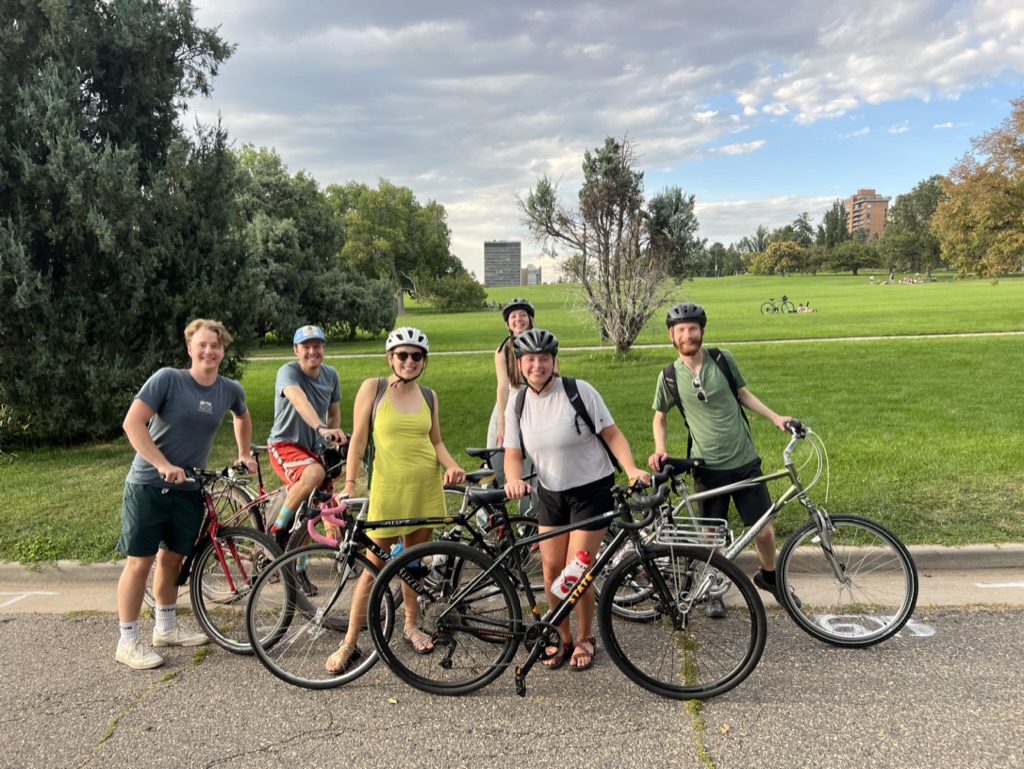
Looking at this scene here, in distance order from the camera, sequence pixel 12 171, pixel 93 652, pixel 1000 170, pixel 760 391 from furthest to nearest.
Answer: pixel 1000 170 < pixel 760 391 < pixel 12 171 < pixel 93 652

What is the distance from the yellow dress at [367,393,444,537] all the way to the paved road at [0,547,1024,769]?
0.89m

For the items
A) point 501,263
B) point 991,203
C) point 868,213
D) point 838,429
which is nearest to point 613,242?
point 838,429

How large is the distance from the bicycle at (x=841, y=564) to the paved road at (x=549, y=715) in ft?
0.45

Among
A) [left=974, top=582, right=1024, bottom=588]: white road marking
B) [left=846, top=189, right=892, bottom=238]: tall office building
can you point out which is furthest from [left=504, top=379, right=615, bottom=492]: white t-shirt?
[left=846, top=189, right=892, bottom=238]: tall office building

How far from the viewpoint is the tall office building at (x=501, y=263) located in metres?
187

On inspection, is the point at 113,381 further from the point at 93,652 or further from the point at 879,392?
the point at 879,392

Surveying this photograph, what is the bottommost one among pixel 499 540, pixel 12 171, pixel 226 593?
pixel 226 593

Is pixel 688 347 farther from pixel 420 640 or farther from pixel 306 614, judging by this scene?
pixel 306 614

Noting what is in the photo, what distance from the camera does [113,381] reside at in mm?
8609

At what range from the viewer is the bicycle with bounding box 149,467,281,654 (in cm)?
378

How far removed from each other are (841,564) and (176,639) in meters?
4.03

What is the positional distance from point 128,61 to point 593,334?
2202 centimetres

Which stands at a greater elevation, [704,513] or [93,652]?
[704,513]

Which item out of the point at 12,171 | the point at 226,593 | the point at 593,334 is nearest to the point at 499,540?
the point at 226,593
